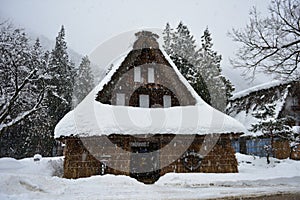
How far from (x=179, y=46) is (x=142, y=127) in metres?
21.4

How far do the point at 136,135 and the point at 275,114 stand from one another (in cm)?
1290

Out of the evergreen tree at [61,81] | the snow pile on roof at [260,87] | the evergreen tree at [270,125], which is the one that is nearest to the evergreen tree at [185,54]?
the snow pile on roof at [260,87]

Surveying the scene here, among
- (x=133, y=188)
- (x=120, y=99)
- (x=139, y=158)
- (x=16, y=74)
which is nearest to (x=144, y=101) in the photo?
(x=120, y=99)

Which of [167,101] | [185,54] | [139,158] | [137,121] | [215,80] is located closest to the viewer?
[137,121]

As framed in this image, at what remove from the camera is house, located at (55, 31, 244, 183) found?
13.4 m

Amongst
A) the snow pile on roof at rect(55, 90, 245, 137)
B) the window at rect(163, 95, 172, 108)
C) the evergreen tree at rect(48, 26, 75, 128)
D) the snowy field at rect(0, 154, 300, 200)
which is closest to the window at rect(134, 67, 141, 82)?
the window at rect(163, 95, 172, 108)

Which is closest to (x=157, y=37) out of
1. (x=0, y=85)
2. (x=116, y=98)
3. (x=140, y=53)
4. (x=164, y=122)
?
(x=140, y=53)

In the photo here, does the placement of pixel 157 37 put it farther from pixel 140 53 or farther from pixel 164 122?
pixel 164 122

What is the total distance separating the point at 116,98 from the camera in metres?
17.0

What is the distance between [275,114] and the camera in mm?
21531

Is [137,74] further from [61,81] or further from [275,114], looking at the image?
[61,81]

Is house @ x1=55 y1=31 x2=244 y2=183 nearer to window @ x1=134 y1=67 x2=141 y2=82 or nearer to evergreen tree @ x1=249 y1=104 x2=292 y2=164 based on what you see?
window @ x1=134 y1=67 x2=141 y2=82

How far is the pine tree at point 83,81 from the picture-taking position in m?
36.6

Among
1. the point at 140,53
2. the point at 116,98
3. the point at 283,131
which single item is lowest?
the point at 283,131
